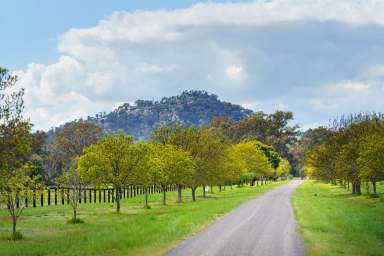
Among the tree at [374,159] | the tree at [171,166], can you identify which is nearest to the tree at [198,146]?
the tree at [171,166]

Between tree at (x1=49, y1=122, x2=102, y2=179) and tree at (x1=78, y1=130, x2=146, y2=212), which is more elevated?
tree at (x1=49, y1=122, x2=102, y2=179)

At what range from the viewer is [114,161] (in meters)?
45.2

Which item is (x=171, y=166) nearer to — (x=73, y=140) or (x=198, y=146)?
(x=198, y=146)

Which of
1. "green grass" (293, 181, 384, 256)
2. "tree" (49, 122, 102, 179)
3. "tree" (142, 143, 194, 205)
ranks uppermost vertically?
"tree" (49, 122, 102, 179)

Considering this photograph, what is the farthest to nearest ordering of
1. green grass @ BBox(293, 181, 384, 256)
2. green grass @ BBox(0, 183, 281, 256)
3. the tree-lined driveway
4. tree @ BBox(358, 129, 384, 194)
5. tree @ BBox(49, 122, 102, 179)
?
tree @ BBox(49, 122, 102, 179) < tree @ BBox(358, 129, 384, 194) < green grass @ BBox(293, 181, 384, 256) < green grass @ BBox(0, 183, 281, 256) < the tree-lined driveway

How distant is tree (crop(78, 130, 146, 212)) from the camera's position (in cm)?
4500

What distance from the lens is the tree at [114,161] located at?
4500 cm

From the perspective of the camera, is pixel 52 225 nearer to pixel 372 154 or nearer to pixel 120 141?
pixel 120 141

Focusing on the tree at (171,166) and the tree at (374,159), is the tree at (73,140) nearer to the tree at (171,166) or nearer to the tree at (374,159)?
the tree at (171,166)

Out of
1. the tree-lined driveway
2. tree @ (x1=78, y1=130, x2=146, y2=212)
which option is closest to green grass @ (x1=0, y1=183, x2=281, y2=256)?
the tree-lined driveway

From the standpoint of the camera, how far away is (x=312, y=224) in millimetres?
30031

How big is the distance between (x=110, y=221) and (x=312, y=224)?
45.3ft

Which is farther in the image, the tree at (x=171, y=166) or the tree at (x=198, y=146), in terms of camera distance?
the tree at (x=198, y=146)

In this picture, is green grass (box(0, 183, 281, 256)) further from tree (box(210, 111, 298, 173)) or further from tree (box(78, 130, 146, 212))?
tree (box(210, 111, 298, 173))
